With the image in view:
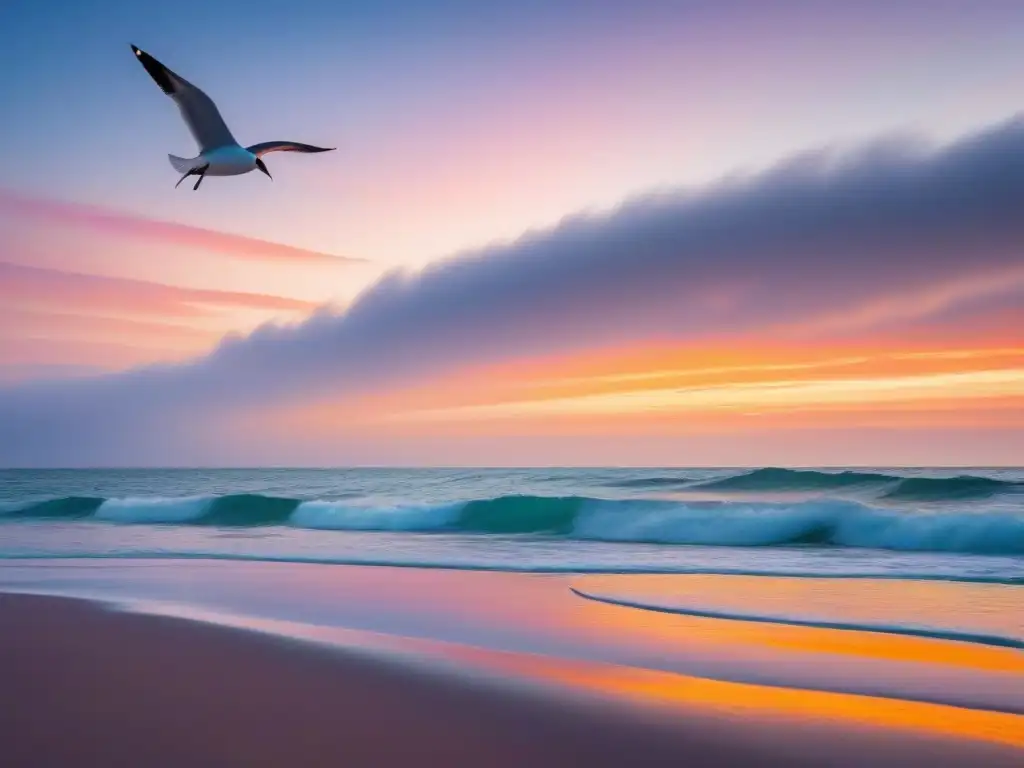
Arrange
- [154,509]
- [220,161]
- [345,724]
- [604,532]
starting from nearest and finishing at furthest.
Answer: [345,724] → [220,161] → [604,532] → [154,509]

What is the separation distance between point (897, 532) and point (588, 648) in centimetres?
1067

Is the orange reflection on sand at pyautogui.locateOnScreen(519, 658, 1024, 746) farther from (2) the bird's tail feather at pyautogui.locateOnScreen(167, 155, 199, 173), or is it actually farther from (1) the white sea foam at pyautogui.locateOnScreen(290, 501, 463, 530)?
(1) the white sea foam at pyautogui.locateOnScreen(290, 501, 463, 530)

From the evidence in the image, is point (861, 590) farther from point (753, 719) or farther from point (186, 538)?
point (186, 538)

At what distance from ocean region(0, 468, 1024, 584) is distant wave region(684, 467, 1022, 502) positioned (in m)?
0.08

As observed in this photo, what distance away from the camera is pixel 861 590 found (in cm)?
930

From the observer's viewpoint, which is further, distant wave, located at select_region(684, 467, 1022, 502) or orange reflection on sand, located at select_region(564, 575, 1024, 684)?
distant wave, located at select_region(684, 467, 1022, 502)

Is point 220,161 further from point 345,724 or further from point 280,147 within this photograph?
point 345,724

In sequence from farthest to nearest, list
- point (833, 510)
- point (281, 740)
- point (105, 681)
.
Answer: point (833, 510)
point (105, 681)
point (281, 740)

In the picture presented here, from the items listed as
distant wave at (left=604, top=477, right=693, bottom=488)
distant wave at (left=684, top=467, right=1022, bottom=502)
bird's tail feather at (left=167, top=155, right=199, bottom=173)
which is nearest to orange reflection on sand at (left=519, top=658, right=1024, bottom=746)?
bird's tail feather at (left=167, top=155, right=199, bottom=173)

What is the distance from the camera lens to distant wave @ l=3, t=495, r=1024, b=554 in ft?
49.1

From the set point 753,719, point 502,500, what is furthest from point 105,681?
point 502,500

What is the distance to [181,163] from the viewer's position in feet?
23.8

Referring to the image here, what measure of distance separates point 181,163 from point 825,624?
6186 mm

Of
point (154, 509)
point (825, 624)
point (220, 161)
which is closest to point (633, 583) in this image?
point (825, 624)
